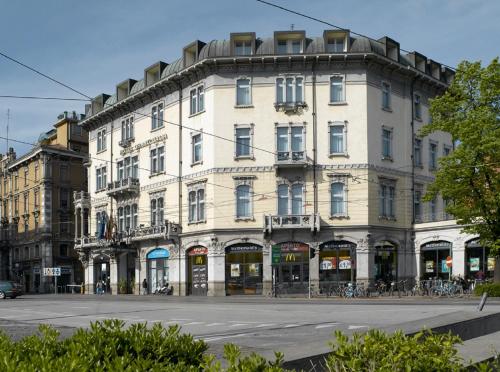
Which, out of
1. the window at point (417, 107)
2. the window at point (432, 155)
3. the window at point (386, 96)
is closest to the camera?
the window at point (386, 96)

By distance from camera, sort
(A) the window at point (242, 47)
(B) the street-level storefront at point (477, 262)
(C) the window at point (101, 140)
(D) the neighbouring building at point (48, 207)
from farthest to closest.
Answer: (D) the neighbouring building at point (48, 207) → (C) the window at point (101, 140) → (A) the window at point (242, 47) → (B) the street-level storefront at point (477, 262)

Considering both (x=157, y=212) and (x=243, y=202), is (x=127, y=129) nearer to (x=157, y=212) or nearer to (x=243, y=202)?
(x=157, y=212)

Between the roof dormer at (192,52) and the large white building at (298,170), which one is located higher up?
the roof dormer at (192,52)

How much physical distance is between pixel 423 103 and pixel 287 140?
12.1 meters

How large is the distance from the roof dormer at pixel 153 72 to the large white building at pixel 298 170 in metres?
3.74

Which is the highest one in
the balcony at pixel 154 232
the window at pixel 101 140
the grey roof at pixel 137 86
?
the grey roof at pixel 137 86

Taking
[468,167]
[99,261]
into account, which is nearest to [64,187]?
[99,261]

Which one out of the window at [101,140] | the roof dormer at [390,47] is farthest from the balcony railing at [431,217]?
the window at [101,140]

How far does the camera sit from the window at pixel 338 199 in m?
45.2

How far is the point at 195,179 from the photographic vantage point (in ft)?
157

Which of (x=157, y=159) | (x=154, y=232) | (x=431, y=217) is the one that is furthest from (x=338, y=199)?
(x=157, y=159)

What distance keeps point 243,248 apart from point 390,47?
1796 centimetres

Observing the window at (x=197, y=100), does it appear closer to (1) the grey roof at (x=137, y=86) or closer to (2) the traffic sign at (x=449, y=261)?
(1) the grey roof at (x=137, y=86)

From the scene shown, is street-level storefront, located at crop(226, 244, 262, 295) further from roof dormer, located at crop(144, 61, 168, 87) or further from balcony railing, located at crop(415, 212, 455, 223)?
roof dormer, located at crop(144, 61, 168, 87)
